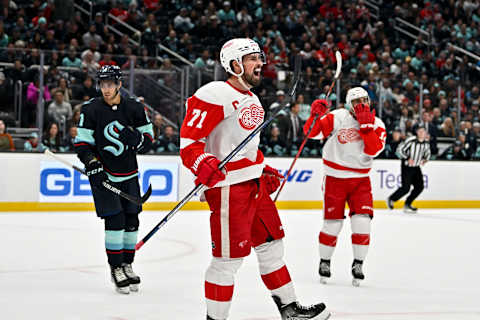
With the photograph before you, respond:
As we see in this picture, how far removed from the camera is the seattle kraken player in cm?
448

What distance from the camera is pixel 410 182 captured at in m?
11.5

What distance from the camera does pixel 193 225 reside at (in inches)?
344

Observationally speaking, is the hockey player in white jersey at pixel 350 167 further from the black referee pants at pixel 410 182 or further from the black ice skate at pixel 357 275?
the black referee pants at pixel 410 182

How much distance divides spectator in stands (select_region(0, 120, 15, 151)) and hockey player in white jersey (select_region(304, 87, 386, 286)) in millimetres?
5477

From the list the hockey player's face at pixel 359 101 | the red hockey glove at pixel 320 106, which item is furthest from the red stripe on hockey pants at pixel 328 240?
the red hockey glove at pixel 320 106

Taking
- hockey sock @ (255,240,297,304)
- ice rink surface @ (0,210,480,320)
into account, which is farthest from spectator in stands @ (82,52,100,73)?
hockey sock @ (255,240,297,304)

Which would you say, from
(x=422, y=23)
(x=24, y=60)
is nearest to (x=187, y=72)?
(x=24, y=60)

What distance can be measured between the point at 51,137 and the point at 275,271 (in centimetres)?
702

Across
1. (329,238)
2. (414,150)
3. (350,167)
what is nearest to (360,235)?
(329,238)

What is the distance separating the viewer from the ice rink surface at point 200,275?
3924 mm

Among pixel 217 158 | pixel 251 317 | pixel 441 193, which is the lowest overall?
pixel 441 193

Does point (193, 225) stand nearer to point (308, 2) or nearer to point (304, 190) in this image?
point (304, 190)

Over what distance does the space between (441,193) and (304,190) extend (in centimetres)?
255

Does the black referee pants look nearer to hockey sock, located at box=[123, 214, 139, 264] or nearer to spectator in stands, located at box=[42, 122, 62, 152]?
spectator in stands, located at box=[42, 122, 62, 152]
